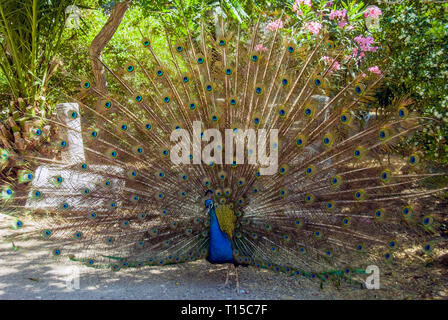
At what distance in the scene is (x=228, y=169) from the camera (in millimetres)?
3752

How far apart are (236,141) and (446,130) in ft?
7.04

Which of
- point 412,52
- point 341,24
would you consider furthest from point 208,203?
point 341,24

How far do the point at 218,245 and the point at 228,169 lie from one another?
745 mm

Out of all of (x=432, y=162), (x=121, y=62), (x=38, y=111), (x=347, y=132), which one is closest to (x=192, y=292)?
(x=347, y=132)

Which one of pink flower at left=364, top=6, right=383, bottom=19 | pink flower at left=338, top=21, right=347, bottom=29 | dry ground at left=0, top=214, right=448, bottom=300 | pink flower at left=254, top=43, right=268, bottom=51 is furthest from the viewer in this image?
pink flower at left=338, top=21, right=347, bottom=29

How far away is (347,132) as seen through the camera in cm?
366

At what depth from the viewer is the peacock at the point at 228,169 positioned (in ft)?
11.4

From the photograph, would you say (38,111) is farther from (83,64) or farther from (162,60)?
(162,60)

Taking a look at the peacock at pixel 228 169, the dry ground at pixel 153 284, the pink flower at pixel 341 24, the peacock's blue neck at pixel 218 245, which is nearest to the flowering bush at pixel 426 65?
the peacock at pixel 228 169

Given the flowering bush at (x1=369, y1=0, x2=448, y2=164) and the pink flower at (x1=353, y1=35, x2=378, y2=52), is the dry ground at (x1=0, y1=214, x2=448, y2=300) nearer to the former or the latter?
the flowering bush at (x1=369, y1=0, x2=448, y2=164)

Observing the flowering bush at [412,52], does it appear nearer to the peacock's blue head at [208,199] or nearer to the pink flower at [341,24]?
the pink flower at [341,24]

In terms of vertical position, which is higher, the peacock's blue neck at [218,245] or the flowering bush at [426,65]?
the flowering bush at [426,65]

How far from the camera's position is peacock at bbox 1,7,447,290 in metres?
3.48

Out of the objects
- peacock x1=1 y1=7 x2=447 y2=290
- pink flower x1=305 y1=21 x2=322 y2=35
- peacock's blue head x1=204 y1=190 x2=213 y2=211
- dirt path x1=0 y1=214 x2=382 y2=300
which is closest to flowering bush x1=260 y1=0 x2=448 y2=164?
pink flower x1=305 y1=21 x2=322 y2=35
